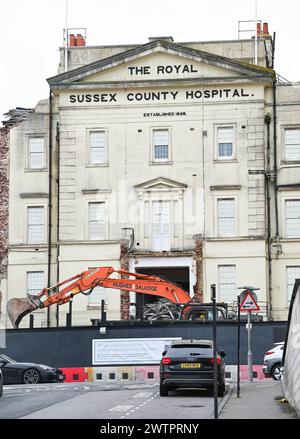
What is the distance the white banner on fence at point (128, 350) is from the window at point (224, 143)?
1519 cm

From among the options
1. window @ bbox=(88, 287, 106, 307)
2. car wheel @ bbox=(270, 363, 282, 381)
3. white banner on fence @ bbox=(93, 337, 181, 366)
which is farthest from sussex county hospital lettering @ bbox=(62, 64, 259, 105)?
car wheel @ bbox=(270, 363, 282, 381)

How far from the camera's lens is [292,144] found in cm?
5578

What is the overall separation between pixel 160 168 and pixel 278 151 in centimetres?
623

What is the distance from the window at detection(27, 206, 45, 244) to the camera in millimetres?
56250

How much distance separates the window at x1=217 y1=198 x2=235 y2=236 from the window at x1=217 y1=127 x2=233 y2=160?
2319mm

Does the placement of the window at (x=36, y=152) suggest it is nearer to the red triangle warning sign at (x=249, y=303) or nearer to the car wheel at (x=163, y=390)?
the red triangle warning sign at (x=249, y=303)

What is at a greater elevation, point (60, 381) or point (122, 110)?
point (122, 110)

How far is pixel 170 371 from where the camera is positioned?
29406 millimetres

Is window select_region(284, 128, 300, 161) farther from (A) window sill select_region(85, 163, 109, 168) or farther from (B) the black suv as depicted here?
(B) the black suv

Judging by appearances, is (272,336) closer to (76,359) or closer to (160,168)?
(76,359)

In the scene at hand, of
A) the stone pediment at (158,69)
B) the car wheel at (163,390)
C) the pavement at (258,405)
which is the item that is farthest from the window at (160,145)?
the car wheel at (163,390)

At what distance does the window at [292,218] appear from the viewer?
180 feet
